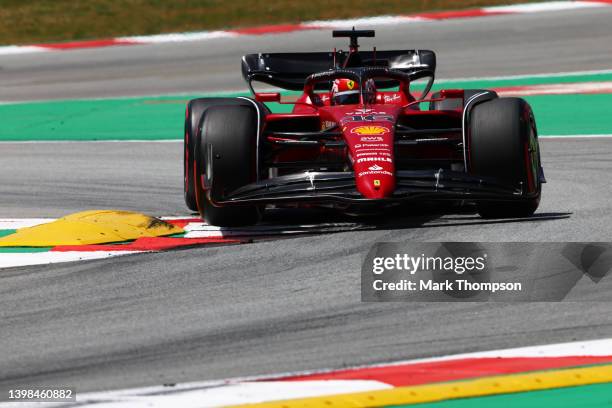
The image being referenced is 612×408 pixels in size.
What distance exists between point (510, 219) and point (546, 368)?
3183 mm

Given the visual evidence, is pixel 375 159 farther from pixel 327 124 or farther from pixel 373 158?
pixel 327 124

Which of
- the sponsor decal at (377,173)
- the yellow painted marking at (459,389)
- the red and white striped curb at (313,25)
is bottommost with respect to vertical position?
the red and white striped curb at (313,25)

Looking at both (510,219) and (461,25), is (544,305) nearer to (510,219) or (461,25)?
(510,219)

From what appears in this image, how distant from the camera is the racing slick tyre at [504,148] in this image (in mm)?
8141

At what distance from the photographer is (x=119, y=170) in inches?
465

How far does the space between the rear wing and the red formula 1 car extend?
1067mm

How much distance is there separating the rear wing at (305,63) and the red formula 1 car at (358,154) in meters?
1.07

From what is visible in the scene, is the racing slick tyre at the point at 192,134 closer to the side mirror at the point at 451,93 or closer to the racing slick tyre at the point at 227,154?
the racing slick tyre at the point at 227,154

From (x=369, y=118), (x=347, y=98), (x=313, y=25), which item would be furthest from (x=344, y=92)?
(x=313, y=25)

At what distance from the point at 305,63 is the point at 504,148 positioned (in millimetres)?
2730

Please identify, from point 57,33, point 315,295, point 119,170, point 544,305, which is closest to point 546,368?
point 544,305

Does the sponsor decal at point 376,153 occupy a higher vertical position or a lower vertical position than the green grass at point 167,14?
higher

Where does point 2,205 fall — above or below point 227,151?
below

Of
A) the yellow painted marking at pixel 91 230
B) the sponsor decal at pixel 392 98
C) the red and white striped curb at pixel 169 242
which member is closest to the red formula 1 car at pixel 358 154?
the red and white striped curb at pixel 169 242
